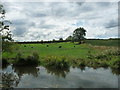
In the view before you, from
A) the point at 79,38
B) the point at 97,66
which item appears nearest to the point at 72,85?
the point at 97,66

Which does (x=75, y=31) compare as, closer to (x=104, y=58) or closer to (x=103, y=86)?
(x=104, y=58)

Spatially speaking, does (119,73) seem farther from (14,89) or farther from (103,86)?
(14,89)

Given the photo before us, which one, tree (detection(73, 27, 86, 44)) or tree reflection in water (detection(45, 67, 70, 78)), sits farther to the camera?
tree (detection(73, 27, 86, 44))

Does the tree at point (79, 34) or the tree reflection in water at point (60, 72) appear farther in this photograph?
the tree at point (79, 34)

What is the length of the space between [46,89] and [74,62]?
17981mm

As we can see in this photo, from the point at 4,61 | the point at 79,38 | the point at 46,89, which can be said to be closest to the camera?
the point at 46,89

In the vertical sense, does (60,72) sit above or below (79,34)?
below

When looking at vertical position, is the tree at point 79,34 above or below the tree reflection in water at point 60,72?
above

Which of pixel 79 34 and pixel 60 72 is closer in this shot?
pixel 60 72

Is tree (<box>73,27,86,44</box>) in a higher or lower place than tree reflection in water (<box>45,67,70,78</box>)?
higher

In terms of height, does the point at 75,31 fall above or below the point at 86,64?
above

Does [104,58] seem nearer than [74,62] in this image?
No

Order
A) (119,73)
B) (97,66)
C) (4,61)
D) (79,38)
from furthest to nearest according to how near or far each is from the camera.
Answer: (79,38) → (4,61) → (97,66) → (119,73)

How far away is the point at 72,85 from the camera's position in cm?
2022
